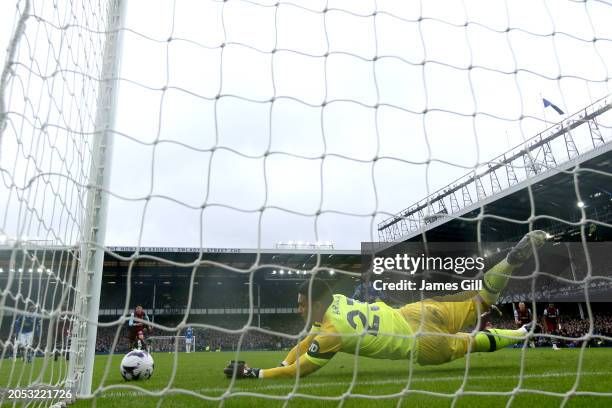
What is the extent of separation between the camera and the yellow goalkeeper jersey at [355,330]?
399 cm

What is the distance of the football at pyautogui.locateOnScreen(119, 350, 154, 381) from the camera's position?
173 inches

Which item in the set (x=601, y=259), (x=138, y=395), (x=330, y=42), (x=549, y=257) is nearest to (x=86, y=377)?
(x=138, y=395)

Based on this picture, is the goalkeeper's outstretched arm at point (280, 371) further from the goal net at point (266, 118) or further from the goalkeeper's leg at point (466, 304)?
the goalkeeper's leg at point (466, 304)

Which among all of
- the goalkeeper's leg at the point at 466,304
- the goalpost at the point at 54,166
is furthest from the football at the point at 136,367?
the goalkeeper's leg at the point at 466,304

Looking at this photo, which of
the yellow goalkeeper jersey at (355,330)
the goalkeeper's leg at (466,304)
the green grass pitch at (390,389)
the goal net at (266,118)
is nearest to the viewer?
the goal net at (266,118)

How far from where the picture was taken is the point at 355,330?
3994 millimetres

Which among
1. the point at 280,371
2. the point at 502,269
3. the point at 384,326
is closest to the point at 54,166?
the point at 280,371

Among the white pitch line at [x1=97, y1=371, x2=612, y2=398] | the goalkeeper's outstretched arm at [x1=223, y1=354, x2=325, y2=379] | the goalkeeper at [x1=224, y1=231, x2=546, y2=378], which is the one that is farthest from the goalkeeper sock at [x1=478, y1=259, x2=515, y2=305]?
the goalkeeper's outstretched arm at [x1=223, y1=354, x2=325, y2=379]

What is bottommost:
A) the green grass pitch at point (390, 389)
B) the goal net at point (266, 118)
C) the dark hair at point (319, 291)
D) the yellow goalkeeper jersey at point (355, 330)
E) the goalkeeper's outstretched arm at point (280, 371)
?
the green grass pitch at point (390, 389)

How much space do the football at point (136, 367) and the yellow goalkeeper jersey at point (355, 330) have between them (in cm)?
155

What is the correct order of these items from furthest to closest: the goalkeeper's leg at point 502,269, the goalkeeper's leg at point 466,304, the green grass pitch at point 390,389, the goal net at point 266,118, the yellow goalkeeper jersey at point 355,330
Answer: the yellow goalkeeper jersey at point 355,330 → the goalkeeper's leg at point 466,304 → the goalkeeper's leg at point 502,269 → the green grass pitch at point 390,389 → the goal net at point 266,118

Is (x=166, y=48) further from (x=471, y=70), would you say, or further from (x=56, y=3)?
(x=471, y=70)

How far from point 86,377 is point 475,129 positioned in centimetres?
268

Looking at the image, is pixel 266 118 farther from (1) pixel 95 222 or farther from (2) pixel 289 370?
(2) pixel 289 370
